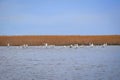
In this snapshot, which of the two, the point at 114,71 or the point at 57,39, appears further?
the point at 57,39

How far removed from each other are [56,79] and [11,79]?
5.77ft

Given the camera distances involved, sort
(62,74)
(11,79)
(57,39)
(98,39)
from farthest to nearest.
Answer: (57,39)
(98,39)
(62,74)
(11,79)

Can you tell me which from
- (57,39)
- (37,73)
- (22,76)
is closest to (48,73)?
(37,73)

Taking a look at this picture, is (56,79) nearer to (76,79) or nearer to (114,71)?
(76,79)

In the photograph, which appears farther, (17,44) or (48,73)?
(17,44)

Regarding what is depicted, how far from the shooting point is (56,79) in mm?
12930

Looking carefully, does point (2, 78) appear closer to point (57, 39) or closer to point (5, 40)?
point (5, 40)

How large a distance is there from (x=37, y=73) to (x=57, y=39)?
44102 mm

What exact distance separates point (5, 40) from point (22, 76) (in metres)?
41.6

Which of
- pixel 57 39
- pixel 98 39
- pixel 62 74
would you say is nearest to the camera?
pixel 62 74

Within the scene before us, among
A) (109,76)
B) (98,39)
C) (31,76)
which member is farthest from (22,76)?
(98,39)

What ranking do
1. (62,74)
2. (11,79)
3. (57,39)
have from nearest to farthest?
1. (11,79)
2. (62,74)
3. (57,39)

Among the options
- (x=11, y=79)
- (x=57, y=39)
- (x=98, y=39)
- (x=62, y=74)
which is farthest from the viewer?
(x=57, y=39)

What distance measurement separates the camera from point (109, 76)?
13430 mm
